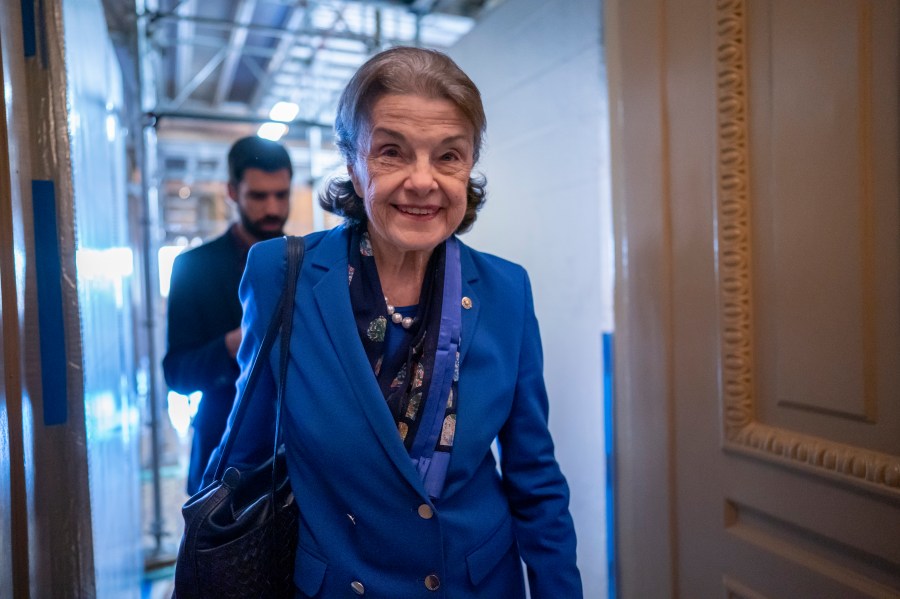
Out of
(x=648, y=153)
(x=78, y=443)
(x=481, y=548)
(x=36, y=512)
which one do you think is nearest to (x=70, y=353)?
(x=78, y=443)

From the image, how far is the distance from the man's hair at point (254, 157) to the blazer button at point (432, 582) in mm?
1237

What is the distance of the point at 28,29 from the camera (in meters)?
1.20

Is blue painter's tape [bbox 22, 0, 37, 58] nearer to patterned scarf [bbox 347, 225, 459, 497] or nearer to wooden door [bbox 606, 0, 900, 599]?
Answer: patterned scarf [bbox 347, 225, 459, 497]

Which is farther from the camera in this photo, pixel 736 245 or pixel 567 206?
pixel 567 206

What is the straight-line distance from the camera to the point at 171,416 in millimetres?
6090

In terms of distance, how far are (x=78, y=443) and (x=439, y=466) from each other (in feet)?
2.72

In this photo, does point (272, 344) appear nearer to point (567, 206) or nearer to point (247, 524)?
point (247, 524)

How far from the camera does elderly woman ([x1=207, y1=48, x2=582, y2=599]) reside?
1.00 metres

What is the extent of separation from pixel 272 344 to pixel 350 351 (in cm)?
14

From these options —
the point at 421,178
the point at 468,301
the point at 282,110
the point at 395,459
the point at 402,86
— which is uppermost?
the point at 282,110

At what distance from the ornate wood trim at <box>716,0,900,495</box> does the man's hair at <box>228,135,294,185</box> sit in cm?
124

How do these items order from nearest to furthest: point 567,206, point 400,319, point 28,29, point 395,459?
point 395,459, point 400,319, point 28,29, point 567,206

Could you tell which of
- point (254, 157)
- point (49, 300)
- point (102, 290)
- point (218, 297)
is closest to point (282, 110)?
point (254, 157)

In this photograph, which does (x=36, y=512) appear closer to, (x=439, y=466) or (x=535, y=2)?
(x=439, y=466)
